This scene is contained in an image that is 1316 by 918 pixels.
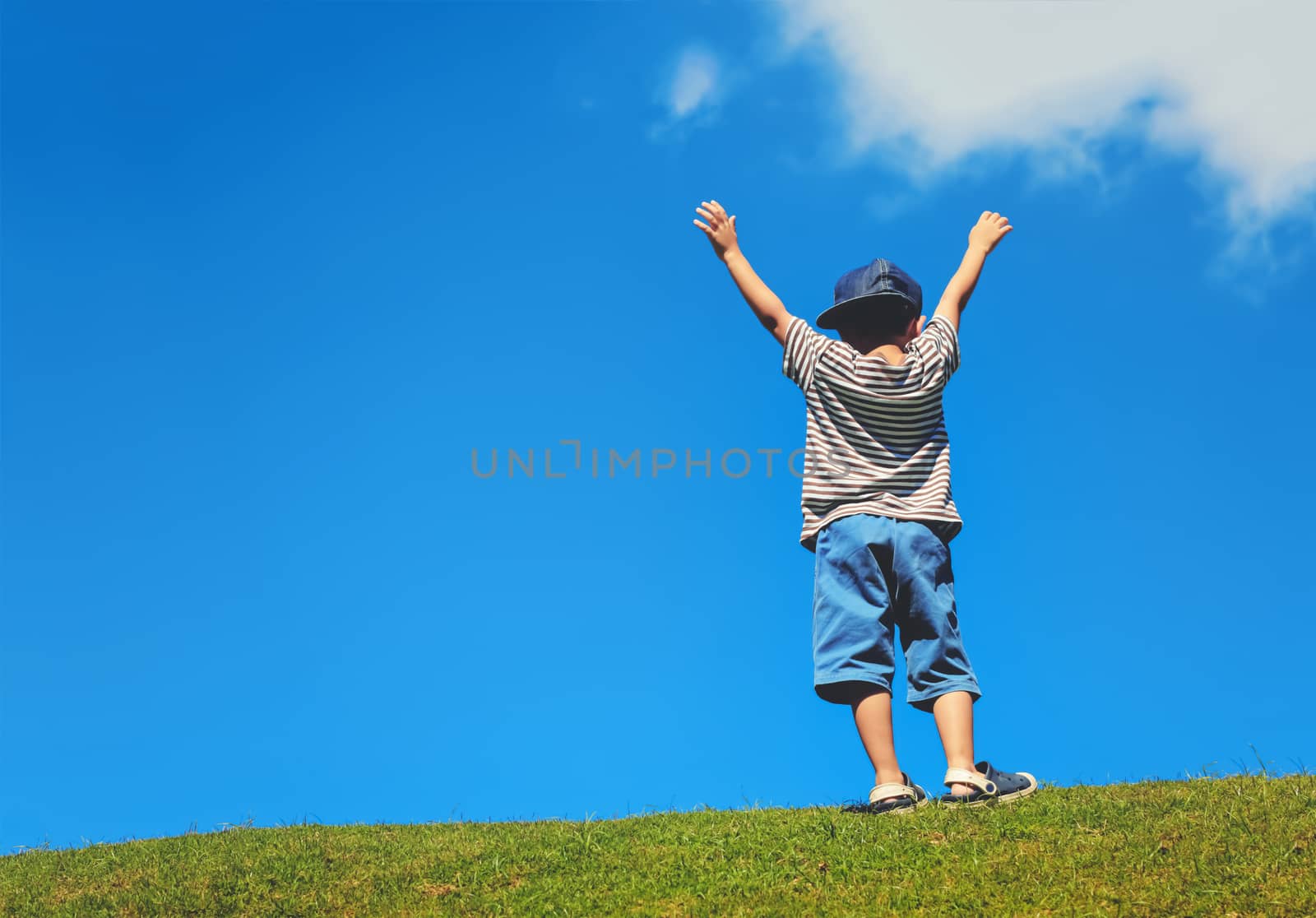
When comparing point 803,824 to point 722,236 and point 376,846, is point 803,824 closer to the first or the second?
point 376,846

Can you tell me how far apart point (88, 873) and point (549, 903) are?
114 inches

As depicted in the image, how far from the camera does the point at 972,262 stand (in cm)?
731

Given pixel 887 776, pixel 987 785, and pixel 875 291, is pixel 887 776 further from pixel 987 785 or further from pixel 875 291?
pixel 875 291

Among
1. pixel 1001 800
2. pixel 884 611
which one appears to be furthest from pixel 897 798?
pixel 884 611

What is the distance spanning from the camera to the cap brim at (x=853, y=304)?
22.0 ft

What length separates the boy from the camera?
240 inches

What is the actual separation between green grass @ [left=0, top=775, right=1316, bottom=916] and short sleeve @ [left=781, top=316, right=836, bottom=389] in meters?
2.34

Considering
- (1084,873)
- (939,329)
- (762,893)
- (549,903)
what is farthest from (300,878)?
(939,329)

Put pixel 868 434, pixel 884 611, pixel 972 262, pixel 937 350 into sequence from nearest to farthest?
pixel 884 611 → pixel 868 434 → pixel 937 350 → pixel 972 262

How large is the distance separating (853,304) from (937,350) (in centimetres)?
54

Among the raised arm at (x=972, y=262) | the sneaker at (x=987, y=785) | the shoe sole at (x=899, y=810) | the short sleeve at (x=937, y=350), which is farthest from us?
the raised arm at (x=972, y=262)

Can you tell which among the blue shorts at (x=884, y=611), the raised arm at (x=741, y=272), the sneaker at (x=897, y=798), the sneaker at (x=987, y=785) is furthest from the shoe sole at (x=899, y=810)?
the raised arm at (x=741, y=272)

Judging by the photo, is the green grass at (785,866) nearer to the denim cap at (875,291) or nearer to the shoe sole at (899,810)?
the shoe sole at (899,810)

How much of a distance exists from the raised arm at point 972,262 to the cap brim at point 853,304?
39 centimetres
